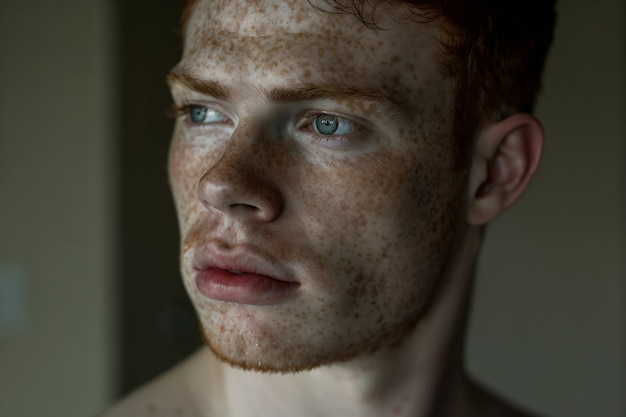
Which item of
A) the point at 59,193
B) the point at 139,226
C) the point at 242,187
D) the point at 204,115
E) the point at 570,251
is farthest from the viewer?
the point at 570,251

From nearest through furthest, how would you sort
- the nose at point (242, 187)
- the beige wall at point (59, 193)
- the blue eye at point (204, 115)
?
1. the nose at point (242, 187)
2. the blue eye at point (204, 115)
3. the beige wall at point (59, 193)

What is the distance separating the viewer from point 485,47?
→ 1137mm

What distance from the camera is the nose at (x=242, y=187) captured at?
992 millimetres

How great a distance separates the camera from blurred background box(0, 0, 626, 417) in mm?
2295

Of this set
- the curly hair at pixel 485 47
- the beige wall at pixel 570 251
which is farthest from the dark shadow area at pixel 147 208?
the curly hair at pixel 485 47

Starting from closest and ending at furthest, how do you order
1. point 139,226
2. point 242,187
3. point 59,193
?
point 242,187 < point 59,193 < point 139,226

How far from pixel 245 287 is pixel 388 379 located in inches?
11.6

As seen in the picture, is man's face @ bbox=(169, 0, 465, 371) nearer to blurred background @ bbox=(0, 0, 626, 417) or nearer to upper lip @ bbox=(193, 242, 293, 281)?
upper lip @ bbox=(193, 242, 293, 281)

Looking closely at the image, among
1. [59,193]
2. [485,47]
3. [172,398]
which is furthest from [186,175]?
[59,193]

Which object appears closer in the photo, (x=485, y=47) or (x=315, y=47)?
(x=315, y=47)

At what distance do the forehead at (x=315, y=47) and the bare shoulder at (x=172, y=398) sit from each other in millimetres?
466

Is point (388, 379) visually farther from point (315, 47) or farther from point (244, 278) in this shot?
point (315, 47)

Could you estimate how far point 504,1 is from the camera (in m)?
1.16

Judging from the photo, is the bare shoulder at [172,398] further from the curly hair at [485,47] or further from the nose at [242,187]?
the curly hair at [485,47]
